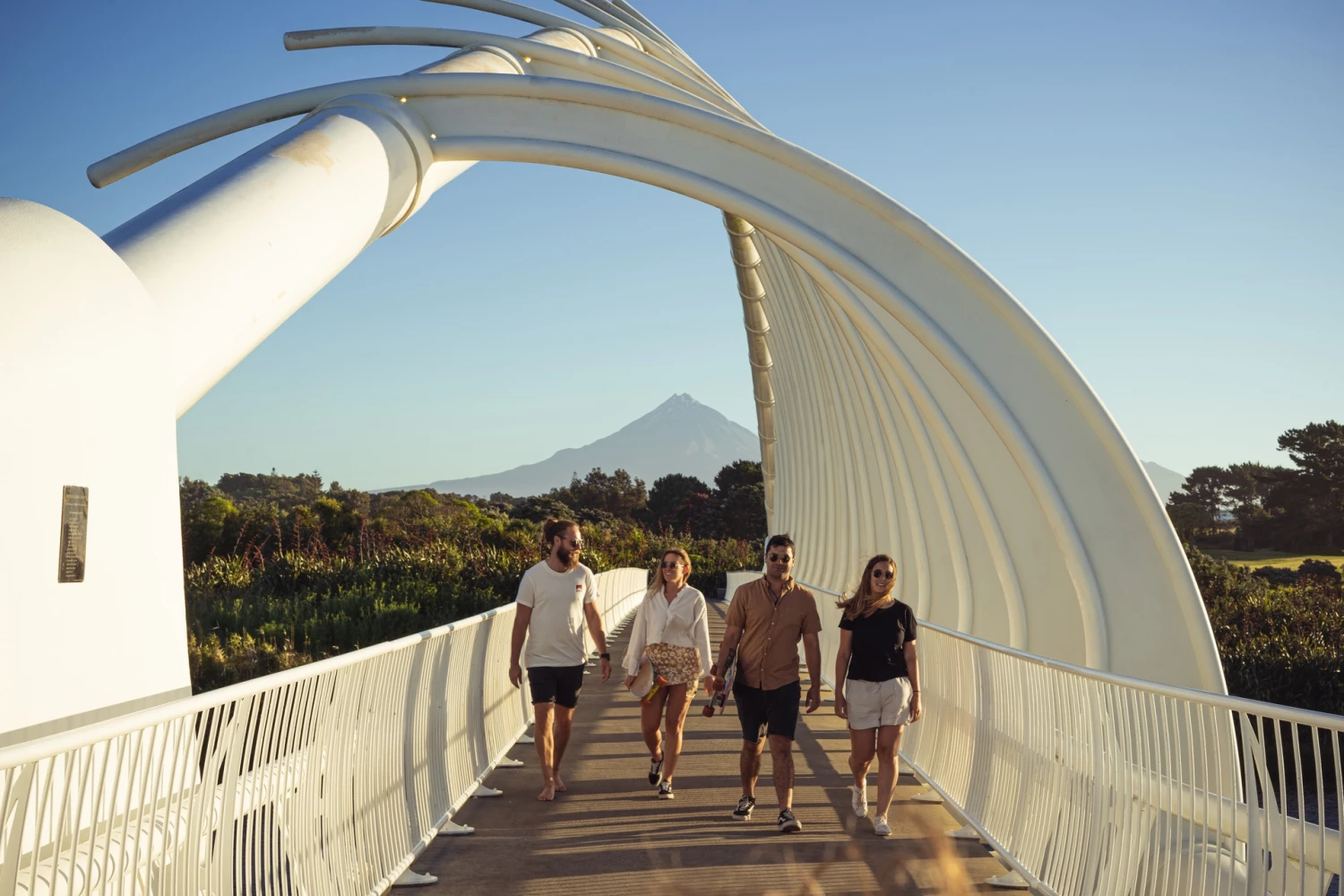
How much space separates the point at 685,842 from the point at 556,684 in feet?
5.38

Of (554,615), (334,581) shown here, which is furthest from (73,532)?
(334,581)

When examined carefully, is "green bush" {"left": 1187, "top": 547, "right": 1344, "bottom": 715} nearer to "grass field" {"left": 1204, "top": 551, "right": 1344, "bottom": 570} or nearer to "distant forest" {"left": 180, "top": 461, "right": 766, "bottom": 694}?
"distant forest" {"left": 180, "top": 461, "right": 766, "bottom": 694}

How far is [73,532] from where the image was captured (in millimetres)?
5609

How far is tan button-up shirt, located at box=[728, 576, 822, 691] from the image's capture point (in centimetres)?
726

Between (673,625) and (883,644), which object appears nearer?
(883,644)

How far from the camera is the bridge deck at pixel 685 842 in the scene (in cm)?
580

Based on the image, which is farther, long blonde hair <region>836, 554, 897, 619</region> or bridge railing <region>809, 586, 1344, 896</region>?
long blonde hair <region>836, 554, 897, 619</region>

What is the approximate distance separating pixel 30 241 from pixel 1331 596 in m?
27.9

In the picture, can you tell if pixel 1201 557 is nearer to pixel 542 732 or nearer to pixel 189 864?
Result: pixel 542 732

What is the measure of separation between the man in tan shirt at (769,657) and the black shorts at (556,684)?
3.42 ft

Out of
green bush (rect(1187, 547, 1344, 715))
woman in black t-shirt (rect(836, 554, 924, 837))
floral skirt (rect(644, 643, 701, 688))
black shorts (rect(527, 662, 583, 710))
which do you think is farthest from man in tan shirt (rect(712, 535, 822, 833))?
green bush (rect(1187, 547, 1344, 715))

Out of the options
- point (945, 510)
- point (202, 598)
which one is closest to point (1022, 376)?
point (945, 510)

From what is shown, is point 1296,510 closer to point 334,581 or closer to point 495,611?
point 334,581

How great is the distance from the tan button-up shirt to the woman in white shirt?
46 centimetres
